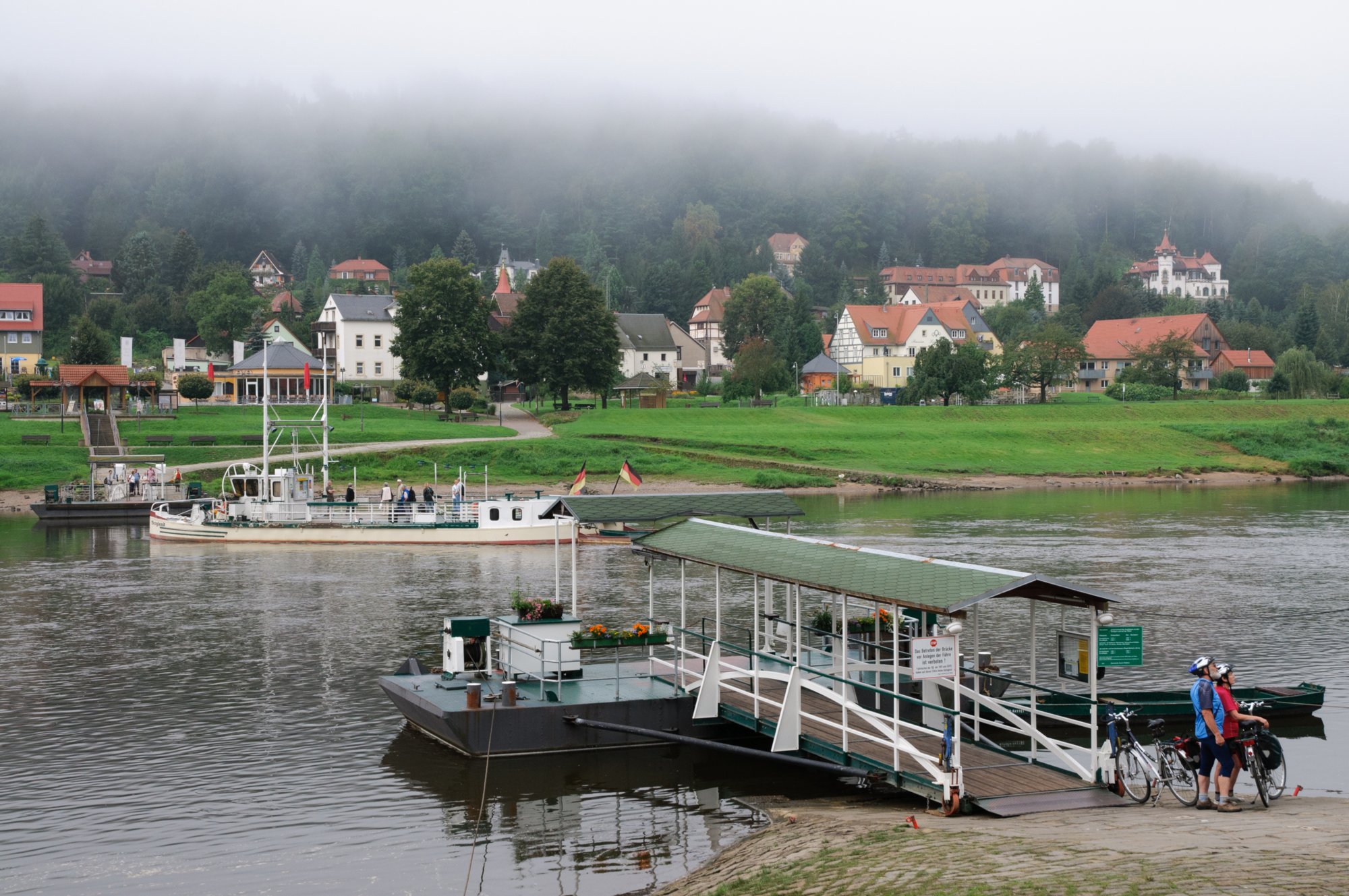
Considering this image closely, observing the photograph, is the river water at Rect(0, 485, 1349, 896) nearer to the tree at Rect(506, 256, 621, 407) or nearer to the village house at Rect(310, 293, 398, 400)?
the tree at Rect(506, 256, 621, 407)

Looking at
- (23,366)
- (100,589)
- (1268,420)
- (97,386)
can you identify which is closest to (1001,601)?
(100,589)

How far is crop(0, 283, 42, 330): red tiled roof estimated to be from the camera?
137 meters

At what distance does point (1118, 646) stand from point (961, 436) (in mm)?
84259

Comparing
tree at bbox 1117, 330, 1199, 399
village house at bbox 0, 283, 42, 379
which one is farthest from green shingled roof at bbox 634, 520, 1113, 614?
village house at bbox 0, 283, 42, 379

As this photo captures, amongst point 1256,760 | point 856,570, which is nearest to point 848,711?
point 856,570

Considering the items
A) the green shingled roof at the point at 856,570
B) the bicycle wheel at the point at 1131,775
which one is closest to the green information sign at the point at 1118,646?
the green shingled roof at the point at 856,570

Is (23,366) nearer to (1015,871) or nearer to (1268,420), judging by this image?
(1268,420)

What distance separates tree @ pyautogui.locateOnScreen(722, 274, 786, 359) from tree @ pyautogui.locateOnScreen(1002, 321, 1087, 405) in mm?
44197

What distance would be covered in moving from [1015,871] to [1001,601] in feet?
87.1

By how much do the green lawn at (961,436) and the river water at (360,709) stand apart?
32.9 m

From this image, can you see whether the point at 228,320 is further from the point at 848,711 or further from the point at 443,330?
the point at 848,711

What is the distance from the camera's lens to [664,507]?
26469 millimetres

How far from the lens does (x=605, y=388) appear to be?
378ft

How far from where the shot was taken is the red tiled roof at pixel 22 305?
137 metres
